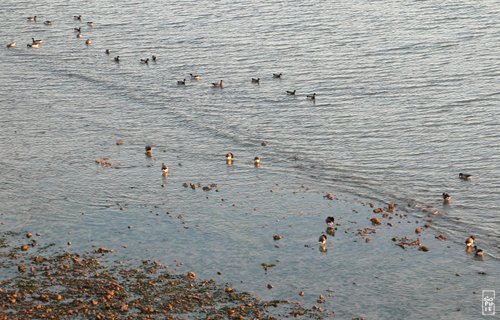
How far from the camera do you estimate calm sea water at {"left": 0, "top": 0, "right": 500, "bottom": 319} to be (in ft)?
114

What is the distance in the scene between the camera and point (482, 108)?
174 feet

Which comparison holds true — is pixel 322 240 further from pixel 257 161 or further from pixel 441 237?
pixel 257 161

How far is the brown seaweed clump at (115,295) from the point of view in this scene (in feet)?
96.9

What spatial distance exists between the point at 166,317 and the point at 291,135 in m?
22.7

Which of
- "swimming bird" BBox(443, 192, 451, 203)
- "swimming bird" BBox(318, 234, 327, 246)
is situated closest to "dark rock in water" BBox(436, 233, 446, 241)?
"swimming bird" BBox(443, 192, 451, 203)

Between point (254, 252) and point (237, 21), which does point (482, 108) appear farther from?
point (237, 21)

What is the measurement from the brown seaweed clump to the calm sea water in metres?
1.25

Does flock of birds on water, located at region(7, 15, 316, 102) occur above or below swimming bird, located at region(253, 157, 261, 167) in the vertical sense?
above

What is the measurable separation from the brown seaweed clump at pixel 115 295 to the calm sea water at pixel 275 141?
1.25m

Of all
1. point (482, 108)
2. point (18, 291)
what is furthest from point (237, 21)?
point (18, 291)

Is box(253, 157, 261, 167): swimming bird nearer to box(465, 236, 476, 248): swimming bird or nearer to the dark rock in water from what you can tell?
the dark rock in water

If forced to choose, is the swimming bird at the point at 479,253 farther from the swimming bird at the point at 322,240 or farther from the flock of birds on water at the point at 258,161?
the swimming bird at the point at 322,240

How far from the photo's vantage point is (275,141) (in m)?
49.3

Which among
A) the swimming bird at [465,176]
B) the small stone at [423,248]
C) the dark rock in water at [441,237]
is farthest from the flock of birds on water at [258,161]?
the small stone at [423,248]
